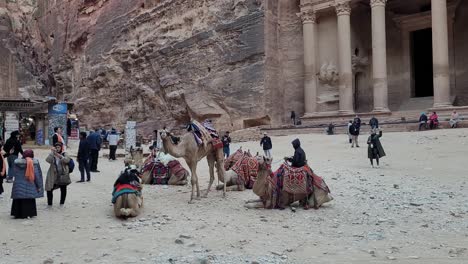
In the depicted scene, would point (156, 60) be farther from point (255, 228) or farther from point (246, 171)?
point (255, 228)

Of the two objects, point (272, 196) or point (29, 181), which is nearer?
point (29, 181)

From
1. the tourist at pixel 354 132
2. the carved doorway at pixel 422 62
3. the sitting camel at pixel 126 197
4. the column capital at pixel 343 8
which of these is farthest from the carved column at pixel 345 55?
the sitting camel at pixel 126 197

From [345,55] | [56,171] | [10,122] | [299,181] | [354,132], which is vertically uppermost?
[345,55]

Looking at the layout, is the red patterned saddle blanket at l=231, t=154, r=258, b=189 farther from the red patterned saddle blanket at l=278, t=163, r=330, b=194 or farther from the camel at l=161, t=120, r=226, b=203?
the red patterned saddle blanket at l=278, t=163, r=330, b=194

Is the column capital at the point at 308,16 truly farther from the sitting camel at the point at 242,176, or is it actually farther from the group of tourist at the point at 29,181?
the group of tourist at the point at 29,181

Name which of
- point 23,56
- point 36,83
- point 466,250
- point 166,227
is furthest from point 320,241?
Answer: point 23,56

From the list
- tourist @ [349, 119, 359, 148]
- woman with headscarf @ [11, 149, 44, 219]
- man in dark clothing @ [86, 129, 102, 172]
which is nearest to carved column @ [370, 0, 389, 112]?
tourist @ [349, 119, 359, 148]

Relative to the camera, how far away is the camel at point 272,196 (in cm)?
876

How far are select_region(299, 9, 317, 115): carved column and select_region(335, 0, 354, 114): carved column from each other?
2114mm

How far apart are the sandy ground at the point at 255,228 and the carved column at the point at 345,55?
711 inches

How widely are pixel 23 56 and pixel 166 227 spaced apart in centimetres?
5584

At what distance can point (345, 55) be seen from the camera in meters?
29.8

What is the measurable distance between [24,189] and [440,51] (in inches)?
966

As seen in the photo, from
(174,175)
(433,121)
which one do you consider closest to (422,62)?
(433,121)
